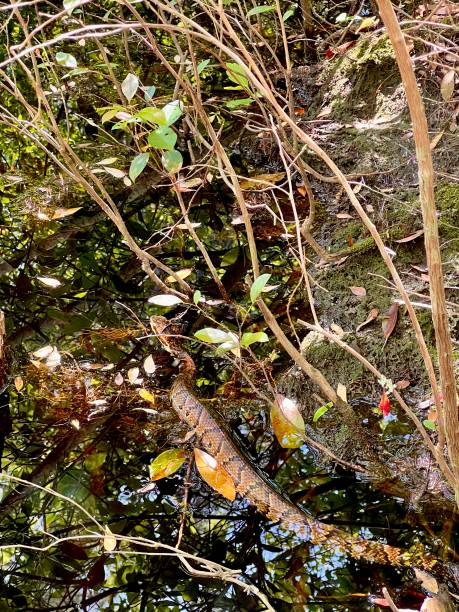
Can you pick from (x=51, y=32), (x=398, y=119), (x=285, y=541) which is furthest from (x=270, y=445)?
(x=51, y=32)

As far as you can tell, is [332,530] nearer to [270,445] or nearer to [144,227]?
[270,445]

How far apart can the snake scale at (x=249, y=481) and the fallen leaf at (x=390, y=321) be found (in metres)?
0.89

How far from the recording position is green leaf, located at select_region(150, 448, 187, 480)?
10.1ft

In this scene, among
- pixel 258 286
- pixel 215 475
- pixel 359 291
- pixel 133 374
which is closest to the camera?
pixel 258 286

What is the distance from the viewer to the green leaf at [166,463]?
3076mm

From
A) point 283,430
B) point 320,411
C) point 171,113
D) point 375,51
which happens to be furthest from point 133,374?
point 375,51

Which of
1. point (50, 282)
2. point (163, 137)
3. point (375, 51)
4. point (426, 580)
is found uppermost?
point (163, 137)

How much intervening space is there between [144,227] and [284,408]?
2.30m

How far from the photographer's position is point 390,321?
3.36 m

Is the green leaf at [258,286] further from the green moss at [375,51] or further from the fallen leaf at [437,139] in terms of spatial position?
the green moss at [375,51]

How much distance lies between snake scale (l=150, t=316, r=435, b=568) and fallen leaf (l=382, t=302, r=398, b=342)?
0.89 m

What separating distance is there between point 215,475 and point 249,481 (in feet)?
0.51

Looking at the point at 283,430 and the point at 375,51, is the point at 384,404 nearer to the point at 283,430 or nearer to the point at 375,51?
the point at 283,430

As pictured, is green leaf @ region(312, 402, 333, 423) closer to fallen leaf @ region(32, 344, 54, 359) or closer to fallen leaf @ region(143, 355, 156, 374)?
fallen leaf @ region(143, 355, 156, 374)
